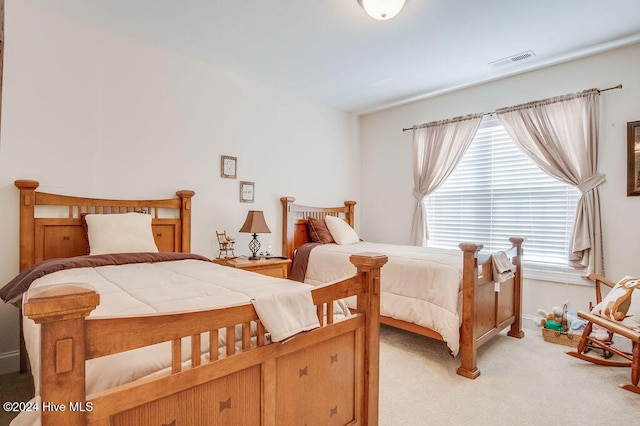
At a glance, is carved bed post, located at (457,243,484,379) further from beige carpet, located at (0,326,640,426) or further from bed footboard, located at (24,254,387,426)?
bed footboard, located at (24,254,387,426)

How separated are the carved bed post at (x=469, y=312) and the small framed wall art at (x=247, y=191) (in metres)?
2.31

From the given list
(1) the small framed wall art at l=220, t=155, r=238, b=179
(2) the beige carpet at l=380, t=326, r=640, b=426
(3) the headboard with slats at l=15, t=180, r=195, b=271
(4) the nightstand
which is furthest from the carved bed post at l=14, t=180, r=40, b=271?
(2) the beige carpet at l=380, t=326, r=640, b=426

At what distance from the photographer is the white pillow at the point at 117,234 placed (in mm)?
2424

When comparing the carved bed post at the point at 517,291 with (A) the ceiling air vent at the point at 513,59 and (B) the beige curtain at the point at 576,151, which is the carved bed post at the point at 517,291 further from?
(A) the ceiling air vent at the point at 513,59

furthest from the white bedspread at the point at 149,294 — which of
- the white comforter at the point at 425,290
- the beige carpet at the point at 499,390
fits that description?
the white comforter at the point at 425,290

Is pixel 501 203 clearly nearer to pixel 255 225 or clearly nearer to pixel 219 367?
pixel 255 225

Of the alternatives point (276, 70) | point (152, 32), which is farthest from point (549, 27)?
point (152, 32)

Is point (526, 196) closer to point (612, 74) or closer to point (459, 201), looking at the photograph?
point (459, 201)

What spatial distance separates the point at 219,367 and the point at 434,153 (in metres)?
3.86

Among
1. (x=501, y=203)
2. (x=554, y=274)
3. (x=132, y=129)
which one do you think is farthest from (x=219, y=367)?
(x=501, y=203)

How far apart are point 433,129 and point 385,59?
4.36ft

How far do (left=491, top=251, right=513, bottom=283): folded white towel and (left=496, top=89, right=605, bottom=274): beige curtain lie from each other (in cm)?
86

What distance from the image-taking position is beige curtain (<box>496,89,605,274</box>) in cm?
309

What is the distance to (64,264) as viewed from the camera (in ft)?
6.69
